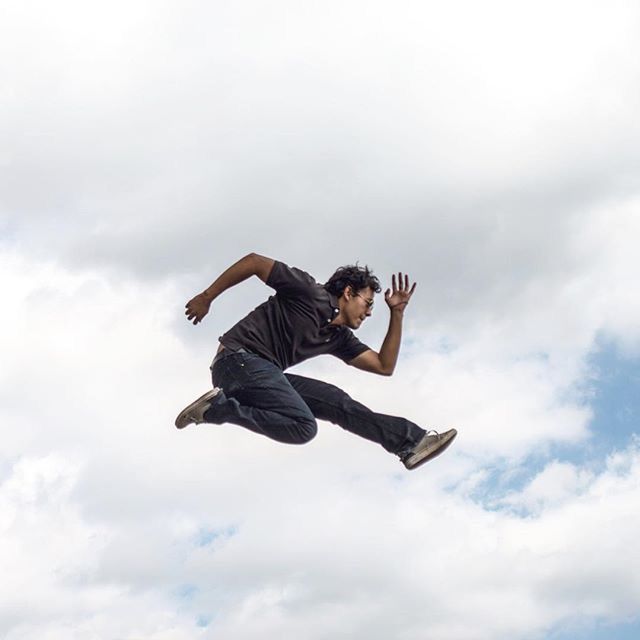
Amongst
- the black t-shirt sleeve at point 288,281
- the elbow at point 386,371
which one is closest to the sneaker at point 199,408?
the black t-shirt sleeve at point 288,281

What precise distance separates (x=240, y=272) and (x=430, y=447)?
2.80 m

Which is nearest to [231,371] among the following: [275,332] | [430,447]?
[275,332]

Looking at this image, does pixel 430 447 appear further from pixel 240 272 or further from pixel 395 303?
pixel 240 272

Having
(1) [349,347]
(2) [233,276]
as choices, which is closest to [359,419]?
(1) [349,347]

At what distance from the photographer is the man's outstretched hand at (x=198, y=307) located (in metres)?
10.5

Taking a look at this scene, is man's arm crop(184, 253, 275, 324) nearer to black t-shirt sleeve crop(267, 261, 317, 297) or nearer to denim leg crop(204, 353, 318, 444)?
black t-shirt sleeve crop(267, 261, 317, 297)

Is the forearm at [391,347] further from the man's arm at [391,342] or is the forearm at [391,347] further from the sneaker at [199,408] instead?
the sneaker at [199,408]

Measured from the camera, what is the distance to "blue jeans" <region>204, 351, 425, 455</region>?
10.9m

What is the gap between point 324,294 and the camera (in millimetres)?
11211

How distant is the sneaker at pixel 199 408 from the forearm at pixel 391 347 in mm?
1883

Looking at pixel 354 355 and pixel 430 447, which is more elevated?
pixel 354 355

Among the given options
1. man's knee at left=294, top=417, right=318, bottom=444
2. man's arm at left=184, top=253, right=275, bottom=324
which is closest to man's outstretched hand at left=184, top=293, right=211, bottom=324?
man's arm at left=184, top=253, right=275, bottom=324

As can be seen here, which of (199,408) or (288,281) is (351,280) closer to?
(288,281)

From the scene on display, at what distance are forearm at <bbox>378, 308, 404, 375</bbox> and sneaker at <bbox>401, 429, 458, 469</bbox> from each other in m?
0.89
